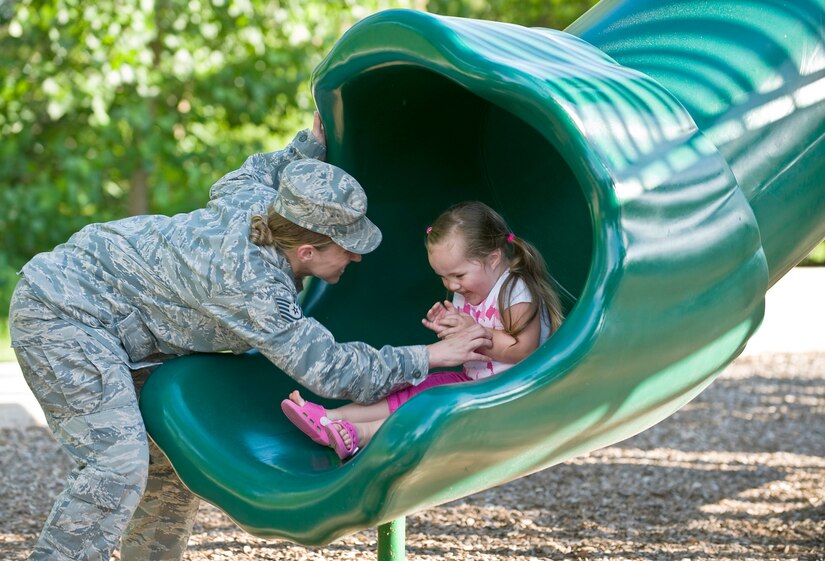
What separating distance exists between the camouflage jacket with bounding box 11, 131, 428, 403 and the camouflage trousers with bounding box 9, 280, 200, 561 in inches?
1.7

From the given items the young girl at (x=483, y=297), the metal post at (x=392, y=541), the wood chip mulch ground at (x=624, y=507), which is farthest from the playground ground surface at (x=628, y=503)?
the young girl at (x=483, y=297)

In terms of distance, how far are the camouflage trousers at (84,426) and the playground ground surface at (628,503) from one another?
4.15 feet

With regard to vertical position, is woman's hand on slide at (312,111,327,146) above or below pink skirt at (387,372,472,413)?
above

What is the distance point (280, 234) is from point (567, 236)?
4.02ft

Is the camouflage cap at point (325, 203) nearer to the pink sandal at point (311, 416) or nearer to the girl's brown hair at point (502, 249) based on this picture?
the girl's brown hair at point (502, 249)

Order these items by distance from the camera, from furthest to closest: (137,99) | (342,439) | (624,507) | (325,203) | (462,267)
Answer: (137,99) → (624,507) → (462,267) → (342,439) → (325,203)

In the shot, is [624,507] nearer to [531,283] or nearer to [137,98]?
[531,283]

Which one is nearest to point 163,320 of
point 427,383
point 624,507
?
point 427,383

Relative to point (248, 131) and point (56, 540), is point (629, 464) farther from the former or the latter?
point (248, 131)

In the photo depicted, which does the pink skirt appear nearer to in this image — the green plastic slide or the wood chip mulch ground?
the green plastic slide

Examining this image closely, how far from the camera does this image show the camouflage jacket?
101 inches

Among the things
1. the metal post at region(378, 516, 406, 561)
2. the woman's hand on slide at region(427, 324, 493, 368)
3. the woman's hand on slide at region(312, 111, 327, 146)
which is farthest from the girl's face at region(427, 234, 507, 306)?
the metal post at region(378, 516, 406, 561)

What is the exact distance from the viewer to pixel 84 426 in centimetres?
263

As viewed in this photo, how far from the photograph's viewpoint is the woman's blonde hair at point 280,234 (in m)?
2.65
